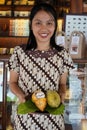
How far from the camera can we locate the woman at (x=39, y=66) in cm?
165

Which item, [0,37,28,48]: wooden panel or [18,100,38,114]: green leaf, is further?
[0,37,28,48]: wooden panel

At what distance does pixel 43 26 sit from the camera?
1.64 m

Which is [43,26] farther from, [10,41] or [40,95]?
[10,41]

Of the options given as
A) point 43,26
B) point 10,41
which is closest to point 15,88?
point 43,26

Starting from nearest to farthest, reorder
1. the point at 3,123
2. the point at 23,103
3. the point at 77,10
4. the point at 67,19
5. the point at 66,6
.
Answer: the point at 23,103 < the point at 3,123 < the point at 67,19 < the point at 77,10 < the point at 66,6

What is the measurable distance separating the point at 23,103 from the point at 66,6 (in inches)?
143

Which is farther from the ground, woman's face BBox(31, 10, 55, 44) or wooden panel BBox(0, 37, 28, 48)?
woman's face BBox(31, 10, 55, 44)

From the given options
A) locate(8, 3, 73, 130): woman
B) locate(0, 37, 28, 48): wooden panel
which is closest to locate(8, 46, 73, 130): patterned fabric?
locate(8, 3, 73, 130): woman

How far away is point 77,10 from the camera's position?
3.94 meters

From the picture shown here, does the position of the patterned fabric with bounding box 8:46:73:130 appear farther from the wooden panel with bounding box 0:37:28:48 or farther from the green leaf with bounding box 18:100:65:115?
the wooden panel with bounding box 0:37:28:48

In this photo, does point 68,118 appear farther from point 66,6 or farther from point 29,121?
point 66,6

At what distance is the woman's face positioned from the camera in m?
1.64

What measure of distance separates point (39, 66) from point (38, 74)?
0.13 ft

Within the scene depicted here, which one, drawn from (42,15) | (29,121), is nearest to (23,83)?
(29,121)
